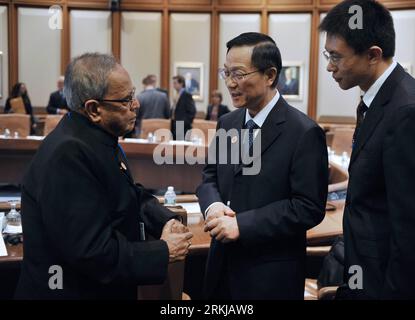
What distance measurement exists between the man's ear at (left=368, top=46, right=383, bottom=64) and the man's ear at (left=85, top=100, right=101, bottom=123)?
0.96 meters

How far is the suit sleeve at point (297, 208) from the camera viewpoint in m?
1.98

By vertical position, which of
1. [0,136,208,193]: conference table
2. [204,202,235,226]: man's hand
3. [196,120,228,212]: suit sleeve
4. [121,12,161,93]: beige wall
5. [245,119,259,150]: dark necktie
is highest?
[121,12,161,93]: beige wall

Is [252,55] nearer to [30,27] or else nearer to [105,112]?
[105,112]

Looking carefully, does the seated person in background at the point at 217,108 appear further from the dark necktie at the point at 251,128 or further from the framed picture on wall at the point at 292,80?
the dark necktie at the point at 251,128

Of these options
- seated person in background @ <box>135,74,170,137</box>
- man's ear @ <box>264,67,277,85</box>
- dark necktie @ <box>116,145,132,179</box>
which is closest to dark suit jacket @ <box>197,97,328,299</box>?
man's ear @ <box>264,67,277,85</box>

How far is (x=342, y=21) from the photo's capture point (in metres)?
1.82

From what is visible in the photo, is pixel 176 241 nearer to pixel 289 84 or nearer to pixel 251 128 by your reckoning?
pixel 251 128

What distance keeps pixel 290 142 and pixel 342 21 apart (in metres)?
0.50

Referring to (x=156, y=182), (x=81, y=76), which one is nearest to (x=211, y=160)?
(x=81, y=76)

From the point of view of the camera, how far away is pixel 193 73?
11.8 meters

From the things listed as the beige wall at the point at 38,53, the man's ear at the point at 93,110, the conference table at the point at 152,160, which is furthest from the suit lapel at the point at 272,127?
the beige wall at the point at 38,53

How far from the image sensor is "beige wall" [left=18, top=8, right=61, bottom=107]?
11.4m

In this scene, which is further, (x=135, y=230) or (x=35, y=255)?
(x=135, y=230)

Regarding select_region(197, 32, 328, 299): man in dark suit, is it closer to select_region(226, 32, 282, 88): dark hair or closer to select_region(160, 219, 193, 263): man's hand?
select_region(226, 32, 282, 88): dark hair
